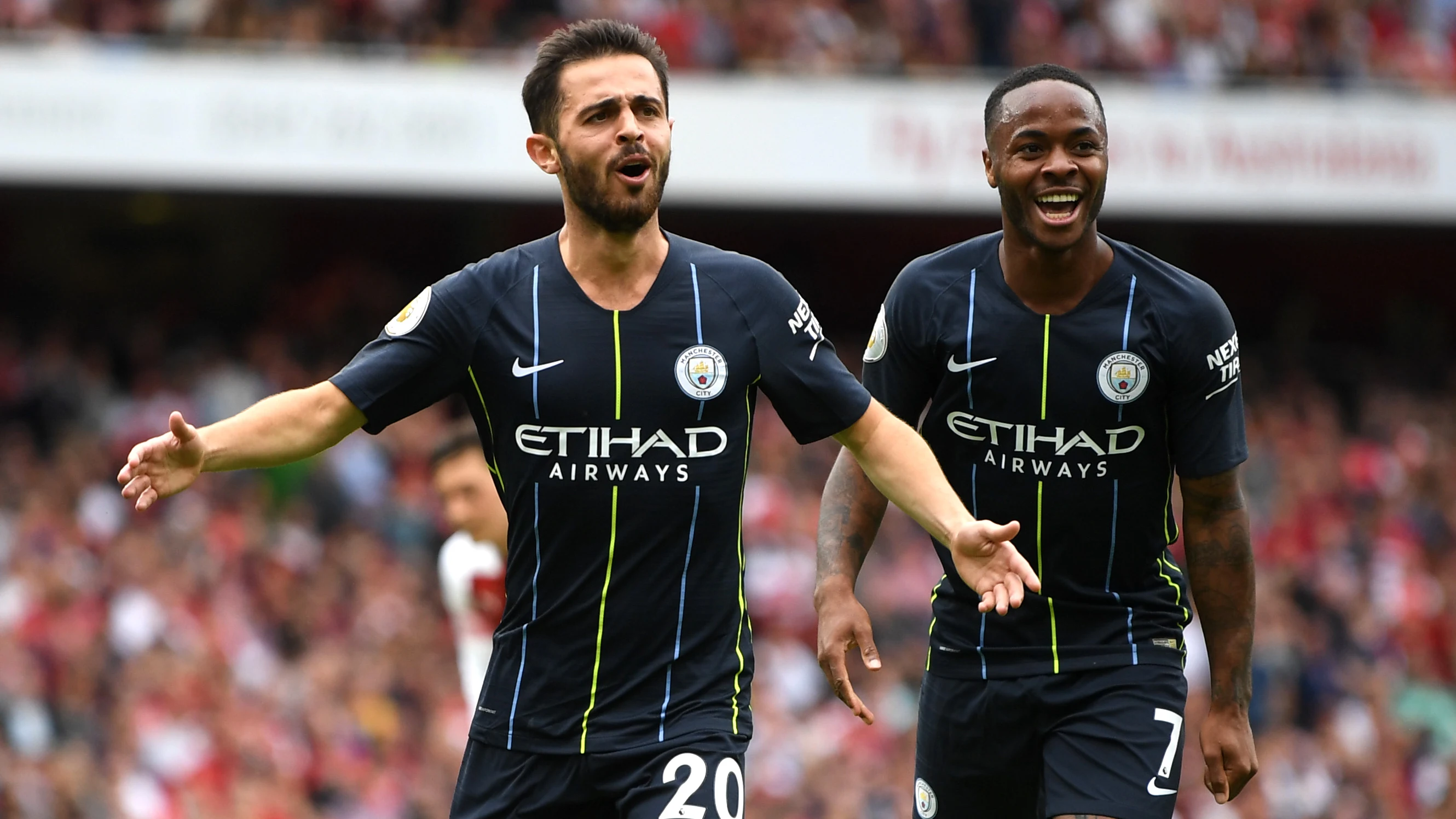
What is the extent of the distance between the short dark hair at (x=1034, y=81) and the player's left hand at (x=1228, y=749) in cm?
155

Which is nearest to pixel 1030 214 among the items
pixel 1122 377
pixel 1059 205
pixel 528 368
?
pixel 1059 205

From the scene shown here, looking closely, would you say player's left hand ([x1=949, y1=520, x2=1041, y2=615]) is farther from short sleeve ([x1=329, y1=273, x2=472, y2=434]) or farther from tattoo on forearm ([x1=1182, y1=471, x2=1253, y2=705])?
Answer: short sleeve ([x1=329, y1=273, x2=472, y2=434])

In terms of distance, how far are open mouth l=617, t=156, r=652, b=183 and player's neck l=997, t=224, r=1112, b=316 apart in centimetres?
107

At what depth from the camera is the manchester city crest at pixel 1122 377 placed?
4949 millimetres

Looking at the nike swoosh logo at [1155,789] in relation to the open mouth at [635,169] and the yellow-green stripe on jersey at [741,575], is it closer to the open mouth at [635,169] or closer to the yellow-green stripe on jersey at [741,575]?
the yellow-green stripe on jersey at [741,575]

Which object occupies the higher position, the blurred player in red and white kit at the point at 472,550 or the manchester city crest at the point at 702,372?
the manchester city crest at the point at 702,372

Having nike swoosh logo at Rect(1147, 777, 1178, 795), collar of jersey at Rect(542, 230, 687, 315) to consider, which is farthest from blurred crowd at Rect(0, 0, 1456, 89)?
nike swoosh logo at Rect(1147, 777, 1178, 795)

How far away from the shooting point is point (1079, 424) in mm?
4992

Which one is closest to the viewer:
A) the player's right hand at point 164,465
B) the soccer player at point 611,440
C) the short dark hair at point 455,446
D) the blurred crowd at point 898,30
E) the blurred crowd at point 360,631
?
the player's right hand at point 164,465

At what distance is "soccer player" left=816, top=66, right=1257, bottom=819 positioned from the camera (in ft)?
16.1

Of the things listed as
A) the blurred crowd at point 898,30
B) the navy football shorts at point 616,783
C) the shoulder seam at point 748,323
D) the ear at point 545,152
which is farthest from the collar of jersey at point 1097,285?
the blurred crowd at point 898,30

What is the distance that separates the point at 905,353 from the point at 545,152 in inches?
44.0

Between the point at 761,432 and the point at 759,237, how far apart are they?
20.0 feet

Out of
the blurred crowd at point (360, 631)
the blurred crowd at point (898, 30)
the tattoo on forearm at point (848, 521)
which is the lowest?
the blurred crowd at point (360, 631)
